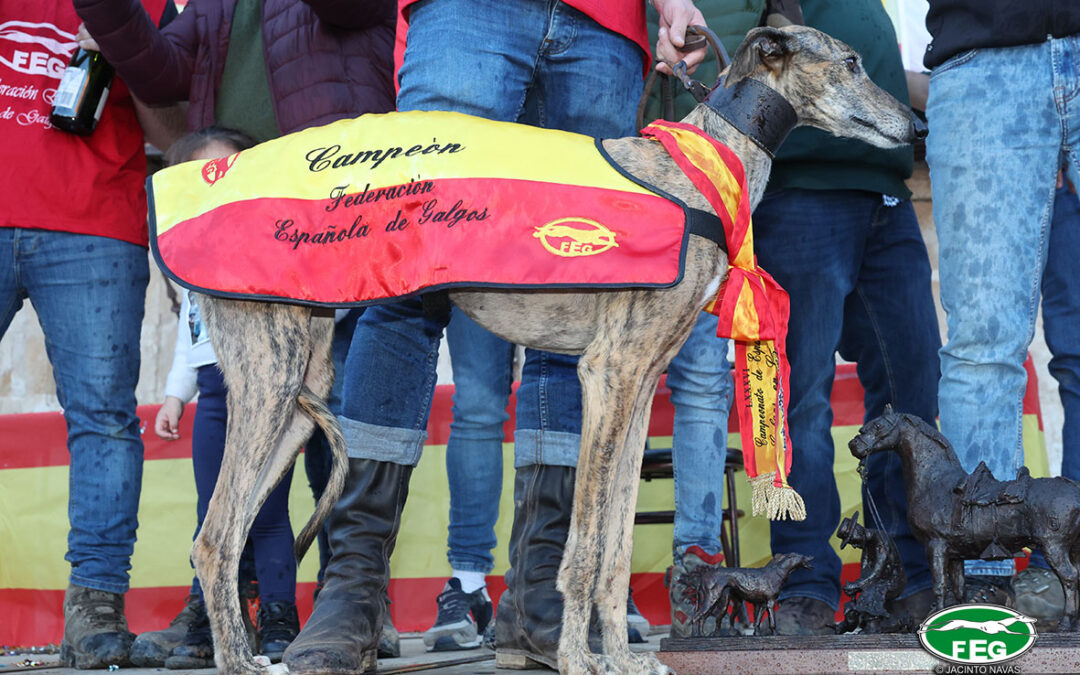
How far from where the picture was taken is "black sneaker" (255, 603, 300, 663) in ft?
11.5

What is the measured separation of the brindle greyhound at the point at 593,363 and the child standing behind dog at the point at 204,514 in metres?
0.89

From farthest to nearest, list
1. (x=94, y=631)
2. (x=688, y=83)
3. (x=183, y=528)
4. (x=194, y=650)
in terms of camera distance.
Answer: (x=183, y=528), (x=94, y=631), (x=194, y=650), (x=688, y=83)

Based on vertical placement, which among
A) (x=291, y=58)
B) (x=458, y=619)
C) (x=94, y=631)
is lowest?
(x=458, y=619)

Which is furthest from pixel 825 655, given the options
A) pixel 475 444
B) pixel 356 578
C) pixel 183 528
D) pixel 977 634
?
pixel 183 528

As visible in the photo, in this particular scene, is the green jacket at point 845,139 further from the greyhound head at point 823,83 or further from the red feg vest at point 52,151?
the red feg vest at point 52,151

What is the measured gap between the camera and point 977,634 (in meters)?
2.12

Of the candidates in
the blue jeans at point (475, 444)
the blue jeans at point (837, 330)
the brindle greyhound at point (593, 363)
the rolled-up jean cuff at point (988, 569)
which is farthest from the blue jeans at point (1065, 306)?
the blue jeans at point (475, 444)

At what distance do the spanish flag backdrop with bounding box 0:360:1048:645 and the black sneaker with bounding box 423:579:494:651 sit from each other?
40.1 inches

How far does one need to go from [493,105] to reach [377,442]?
99cm

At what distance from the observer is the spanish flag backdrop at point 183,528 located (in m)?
5.44

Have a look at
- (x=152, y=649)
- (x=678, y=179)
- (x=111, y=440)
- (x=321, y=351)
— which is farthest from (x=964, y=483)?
(x=111, y=440)

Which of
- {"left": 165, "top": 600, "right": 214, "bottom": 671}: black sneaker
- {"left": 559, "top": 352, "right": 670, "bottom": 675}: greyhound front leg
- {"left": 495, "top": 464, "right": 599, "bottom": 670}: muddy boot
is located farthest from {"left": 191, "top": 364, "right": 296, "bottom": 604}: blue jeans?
{"left": 559, "top": 352, "right": 670, "bottom": 675}: greyhound front leg

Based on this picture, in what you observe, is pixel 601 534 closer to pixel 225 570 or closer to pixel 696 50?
pixel 225 570

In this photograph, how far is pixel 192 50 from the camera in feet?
13.5
